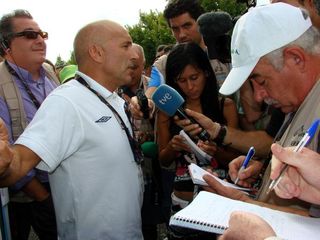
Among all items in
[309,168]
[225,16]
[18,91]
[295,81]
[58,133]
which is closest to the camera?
[309,168]

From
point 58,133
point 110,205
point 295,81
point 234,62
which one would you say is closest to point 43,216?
point 110,205

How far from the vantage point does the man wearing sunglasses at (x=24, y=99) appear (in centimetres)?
305

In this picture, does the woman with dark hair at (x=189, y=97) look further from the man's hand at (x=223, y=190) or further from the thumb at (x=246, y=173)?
the man's hand at (x=223, y=190)

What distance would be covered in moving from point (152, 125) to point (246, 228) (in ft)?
8.35

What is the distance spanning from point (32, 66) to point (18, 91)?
0.34 m

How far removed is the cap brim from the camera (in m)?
1.80

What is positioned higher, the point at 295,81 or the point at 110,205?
the point at 295,81

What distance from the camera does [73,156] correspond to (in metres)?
2.22

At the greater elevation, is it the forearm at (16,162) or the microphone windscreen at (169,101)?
the forearm at (16,162)

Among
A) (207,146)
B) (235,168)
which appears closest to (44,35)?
(207,146)

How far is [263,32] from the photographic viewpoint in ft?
5.77

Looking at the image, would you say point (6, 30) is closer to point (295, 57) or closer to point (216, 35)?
point (216, 35)

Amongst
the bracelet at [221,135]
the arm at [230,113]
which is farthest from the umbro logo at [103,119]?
the arm at [230,113]

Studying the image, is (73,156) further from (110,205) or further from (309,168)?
(309,168)
